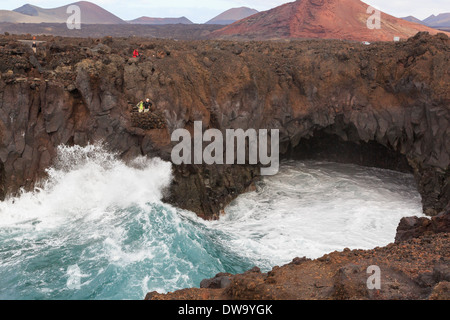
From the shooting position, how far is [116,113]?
60.3 ft

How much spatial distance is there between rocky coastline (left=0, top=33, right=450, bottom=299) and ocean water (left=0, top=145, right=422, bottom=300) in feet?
2.82

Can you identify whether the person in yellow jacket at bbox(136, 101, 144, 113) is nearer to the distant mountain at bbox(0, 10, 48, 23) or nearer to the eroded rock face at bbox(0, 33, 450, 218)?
the eroded rock face at bbox(0, 33, 450, 218)

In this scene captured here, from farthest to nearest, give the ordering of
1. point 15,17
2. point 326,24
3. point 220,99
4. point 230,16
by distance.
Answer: point 230,16 < point 15,17 < point 326,24 < point 220,99

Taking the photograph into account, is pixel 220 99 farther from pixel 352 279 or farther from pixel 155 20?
pixel 155 20

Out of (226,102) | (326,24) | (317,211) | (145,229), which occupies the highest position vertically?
(326,24)

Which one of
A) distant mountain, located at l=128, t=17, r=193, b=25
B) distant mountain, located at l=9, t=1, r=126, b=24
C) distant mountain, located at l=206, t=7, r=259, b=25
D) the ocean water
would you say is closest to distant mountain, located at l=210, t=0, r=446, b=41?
the ocean water

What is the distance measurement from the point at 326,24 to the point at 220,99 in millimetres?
29959

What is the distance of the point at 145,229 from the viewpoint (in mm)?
15992

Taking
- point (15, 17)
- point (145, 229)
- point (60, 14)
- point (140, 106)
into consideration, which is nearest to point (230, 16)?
point (60, 14)

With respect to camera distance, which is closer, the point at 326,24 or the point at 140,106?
the point at 140,106

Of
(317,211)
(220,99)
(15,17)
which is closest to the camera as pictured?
(317,211)

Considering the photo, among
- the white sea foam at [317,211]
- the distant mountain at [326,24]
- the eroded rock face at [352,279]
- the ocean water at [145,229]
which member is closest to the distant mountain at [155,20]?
the distant mountain at [326,24]

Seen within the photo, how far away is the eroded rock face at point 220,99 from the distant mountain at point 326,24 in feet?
67.1

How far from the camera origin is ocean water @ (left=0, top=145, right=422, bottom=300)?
13.1m
